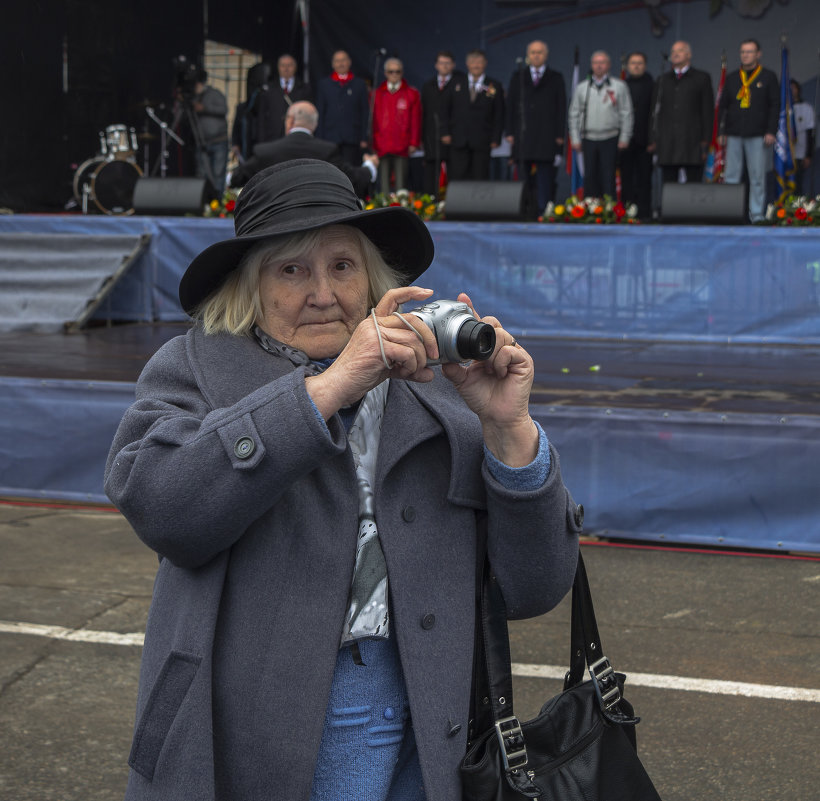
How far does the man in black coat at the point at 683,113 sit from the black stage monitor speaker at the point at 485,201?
304 centimetres

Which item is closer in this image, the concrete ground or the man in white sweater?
the concrete ground

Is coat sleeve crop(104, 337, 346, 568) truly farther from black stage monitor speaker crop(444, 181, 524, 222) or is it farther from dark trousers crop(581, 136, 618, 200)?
dark trousers crop(581, 136, 618, 200)

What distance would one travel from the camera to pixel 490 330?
169 cm

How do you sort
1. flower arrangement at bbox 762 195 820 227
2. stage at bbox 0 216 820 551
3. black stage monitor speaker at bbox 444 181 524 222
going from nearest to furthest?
stage at bbox 0 216 820 551 → flower arrangement at bbox 762 195 820 227 → black stage monitor speaker at bbox 444 181 524 222

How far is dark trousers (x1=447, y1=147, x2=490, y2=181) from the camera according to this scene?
557 inches

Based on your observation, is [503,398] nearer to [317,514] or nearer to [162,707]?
[317,514]

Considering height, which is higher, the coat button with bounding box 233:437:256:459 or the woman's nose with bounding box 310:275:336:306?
the woman's nose with bounding box 310:275:336:306

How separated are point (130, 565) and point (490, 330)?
12.9 ft

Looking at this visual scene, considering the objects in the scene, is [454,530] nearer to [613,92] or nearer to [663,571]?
[663,571]

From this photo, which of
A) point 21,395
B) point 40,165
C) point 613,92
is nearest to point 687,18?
point 613,92

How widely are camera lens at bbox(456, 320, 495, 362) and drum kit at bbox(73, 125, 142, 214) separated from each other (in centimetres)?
1527

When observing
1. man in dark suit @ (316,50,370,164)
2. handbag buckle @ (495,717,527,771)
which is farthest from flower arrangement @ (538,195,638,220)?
handbag buckle @ (495,717,527,771)

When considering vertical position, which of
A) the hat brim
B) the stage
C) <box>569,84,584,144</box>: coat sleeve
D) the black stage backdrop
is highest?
the black stage backdrop

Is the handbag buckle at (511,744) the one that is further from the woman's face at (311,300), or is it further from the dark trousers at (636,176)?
the dark trousers at (636,176)
